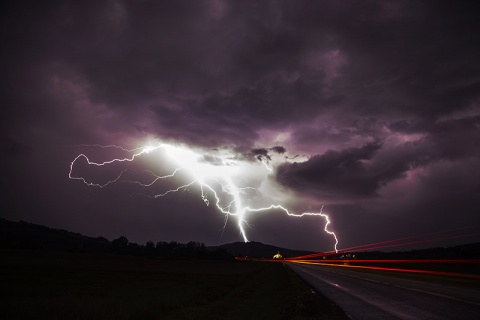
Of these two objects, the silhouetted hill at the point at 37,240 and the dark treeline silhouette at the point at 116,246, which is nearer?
the silhouetted hill at the point at 37,240

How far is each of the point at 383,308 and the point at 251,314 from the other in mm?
6319

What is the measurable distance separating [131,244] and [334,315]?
197m

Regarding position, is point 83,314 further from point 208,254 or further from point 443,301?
point 208,254

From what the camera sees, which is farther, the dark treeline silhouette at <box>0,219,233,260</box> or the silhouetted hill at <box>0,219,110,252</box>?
the dark treeline silhouette at <box>0,219,233,260</box>

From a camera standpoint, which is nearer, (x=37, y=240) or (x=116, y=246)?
(x=37, y=240)

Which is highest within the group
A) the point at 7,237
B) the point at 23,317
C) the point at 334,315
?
the point at 7,237

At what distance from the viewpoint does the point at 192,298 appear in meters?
22.0

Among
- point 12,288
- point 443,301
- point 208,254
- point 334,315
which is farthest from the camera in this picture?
point 208,254

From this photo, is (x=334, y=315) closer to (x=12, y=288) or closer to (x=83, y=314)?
(x=83, y=314)

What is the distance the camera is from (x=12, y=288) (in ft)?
80.2

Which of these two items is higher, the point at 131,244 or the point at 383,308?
the point at 131,244

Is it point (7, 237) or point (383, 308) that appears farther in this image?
point (7, 237)

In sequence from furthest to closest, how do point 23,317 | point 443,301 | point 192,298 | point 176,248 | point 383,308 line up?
point 176,248 → point 192,298 → point 23,317 → point 443,301 → point 383,308

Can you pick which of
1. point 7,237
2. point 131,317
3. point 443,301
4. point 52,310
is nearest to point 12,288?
point 52,310
